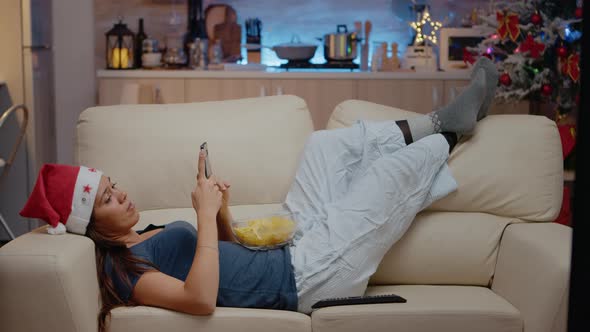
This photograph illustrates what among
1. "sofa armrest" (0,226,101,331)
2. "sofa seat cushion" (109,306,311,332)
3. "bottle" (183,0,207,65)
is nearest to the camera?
"sofa armrest" (0,226,101,331)

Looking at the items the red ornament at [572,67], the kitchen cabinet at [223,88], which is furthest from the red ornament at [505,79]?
the kitchen cabinet at [223,88]

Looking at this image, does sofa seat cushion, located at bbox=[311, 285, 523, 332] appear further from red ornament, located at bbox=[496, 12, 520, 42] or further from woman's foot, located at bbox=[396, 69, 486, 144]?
red ornament, located at bbox=[496, 12, 520, 42]

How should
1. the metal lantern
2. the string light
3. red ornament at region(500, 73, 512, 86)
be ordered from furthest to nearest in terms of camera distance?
the string light → the metal lantern → red ornament at region(500, 73, 512, 86)

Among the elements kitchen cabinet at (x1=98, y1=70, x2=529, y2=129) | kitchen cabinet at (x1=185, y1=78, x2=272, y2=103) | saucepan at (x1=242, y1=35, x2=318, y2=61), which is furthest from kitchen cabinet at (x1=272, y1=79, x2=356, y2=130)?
saucepan at (x1=242, y1=35, x2=318, y2=61)

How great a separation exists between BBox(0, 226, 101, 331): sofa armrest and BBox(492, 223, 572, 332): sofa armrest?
4.02ft

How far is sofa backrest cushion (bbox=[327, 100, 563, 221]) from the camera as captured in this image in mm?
2535

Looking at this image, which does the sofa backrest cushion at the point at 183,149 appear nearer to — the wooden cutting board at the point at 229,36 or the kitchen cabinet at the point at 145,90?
the kitchen cabinet at the point at 145,90

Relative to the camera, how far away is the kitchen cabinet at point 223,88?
16.1 feet

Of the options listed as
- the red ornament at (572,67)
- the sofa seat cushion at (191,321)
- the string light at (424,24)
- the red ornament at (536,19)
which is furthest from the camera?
the string light at (424,24)

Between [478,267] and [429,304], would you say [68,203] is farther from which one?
[478,267]

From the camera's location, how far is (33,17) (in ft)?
15.1

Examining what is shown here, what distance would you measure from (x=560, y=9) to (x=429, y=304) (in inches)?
108

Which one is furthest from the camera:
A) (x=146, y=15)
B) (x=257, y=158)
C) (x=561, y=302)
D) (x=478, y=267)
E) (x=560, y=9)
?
(x=146, y=15)

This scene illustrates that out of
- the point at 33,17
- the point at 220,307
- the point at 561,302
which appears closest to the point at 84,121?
the point at 220,307
